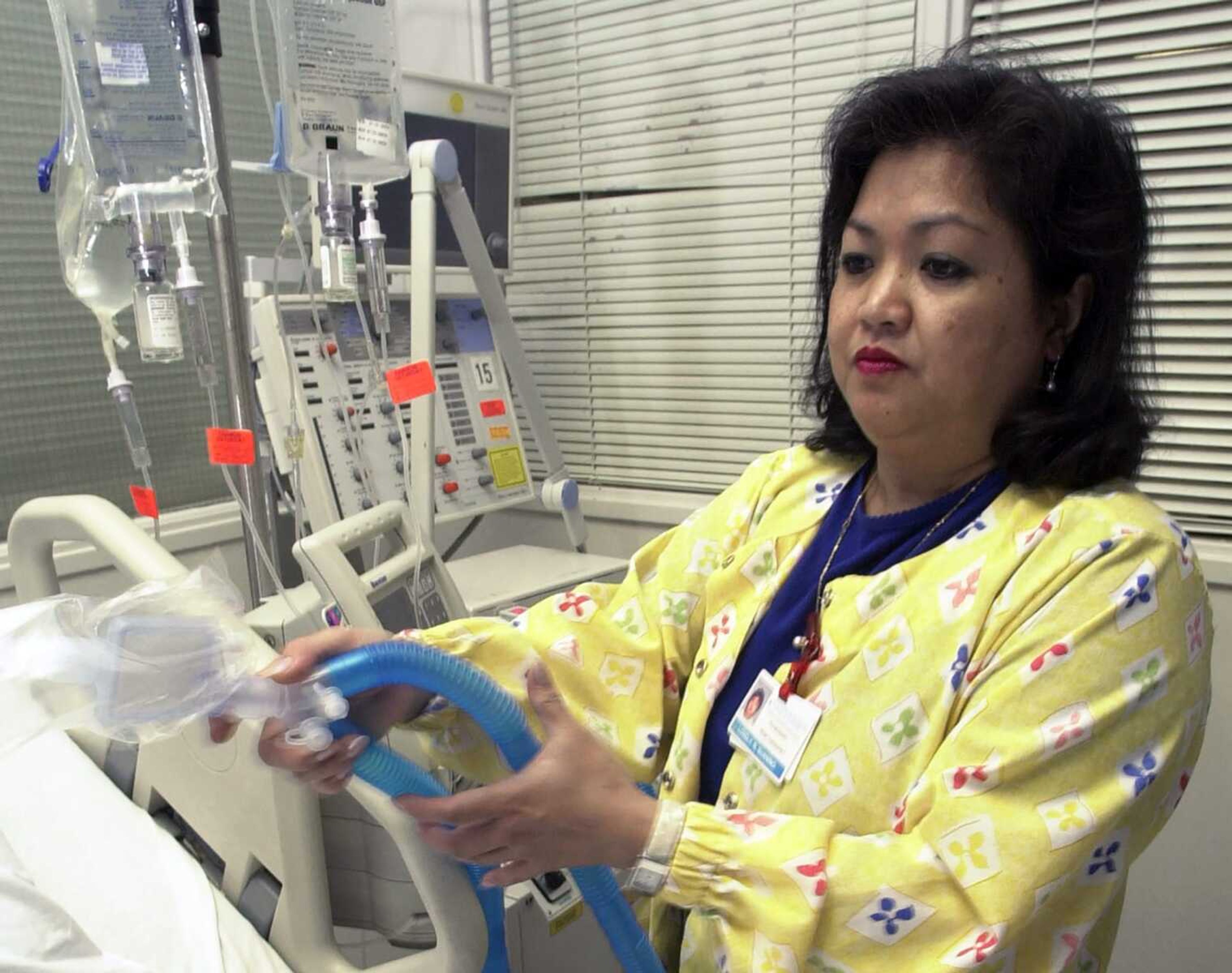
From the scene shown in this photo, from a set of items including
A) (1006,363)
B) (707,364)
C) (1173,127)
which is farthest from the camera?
(707,364)

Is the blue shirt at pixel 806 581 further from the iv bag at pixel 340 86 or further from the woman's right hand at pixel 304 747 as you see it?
the iv bag at pixel 340 86

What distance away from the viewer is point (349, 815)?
3.78 ft

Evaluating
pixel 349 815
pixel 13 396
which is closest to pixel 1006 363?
pixel 349 815

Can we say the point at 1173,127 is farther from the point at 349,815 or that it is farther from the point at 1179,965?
the point at 349,815

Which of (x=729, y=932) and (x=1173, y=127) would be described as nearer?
(x=729, y=932)

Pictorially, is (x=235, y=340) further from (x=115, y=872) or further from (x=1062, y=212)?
(x=1062, y=212)

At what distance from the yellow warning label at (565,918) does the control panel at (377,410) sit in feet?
2.74

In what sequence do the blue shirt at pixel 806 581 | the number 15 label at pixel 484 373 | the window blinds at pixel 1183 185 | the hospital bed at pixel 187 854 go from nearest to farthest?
the hospital bed at pixel 187 854 < the blue shirt at pixel 806 581 < the window blinds at pixel 1183 185 < the number 15 label at pixel 484 373

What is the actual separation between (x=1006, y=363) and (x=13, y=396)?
2003 millimetres

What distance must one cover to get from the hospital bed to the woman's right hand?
0.04 m

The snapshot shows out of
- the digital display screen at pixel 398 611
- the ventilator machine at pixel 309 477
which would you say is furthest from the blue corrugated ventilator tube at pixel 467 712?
the digital display screen at pixel 398 611

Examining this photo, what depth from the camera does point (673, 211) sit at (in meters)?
2.46

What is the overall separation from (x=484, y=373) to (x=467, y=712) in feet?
4.71

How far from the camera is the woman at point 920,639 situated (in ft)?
2.68
